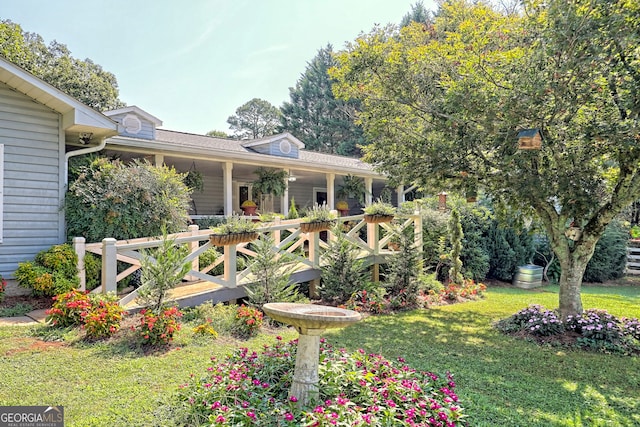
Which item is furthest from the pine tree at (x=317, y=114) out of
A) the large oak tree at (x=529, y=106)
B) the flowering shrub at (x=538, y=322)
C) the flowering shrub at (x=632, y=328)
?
the flowering shrub at (x=632, y=328)

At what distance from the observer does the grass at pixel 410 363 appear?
3.08 m

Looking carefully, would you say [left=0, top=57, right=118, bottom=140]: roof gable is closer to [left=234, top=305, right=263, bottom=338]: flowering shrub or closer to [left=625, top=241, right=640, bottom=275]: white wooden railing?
[left=234, top=305, right=263, bottom=338]: flowering shrub

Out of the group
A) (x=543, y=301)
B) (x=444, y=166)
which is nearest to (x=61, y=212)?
(x=444, y=166)

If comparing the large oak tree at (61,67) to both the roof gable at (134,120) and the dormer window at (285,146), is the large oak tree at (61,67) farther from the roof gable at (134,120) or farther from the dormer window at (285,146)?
the dormer window at (285,146)

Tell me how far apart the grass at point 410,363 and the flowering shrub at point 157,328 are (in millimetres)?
172

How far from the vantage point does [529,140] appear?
4.96 meters

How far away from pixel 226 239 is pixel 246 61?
9.65 m

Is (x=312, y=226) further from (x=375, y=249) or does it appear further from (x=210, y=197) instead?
(x=210, y=197)

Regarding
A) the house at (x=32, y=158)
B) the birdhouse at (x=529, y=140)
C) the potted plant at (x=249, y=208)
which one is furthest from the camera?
the potted plant at (x=249, y=208)

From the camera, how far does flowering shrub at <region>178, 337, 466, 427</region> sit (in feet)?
8.39

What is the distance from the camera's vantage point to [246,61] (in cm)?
1373

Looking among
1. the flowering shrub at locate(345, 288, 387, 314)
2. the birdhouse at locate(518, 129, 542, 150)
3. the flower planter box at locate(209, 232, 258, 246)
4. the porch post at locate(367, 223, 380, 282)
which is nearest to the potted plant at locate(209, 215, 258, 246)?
the flower planter box at locate(209, 232, 258, 246)

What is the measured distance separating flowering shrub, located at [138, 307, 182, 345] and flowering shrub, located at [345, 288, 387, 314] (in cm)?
335

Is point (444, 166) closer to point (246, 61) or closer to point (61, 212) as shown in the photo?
point (61, 212)
